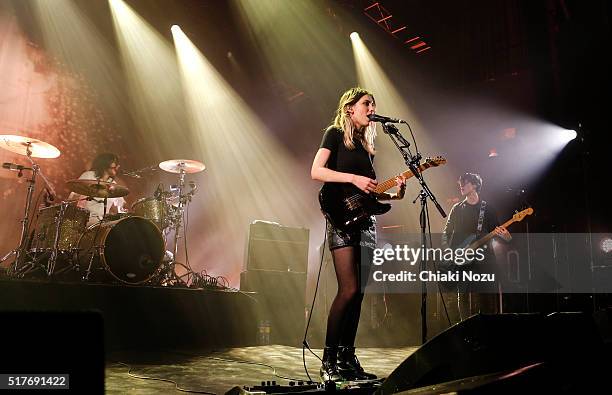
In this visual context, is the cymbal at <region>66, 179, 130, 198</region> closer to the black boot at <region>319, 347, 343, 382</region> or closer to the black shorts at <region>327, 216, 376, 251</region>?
the black shorts at <region>327, 216, 376, 251</region>

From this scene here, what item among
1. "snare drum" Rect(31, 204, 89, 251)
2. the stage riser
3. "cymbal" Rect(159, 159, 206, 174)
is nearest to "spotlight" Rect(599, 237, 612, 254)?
the stage riser

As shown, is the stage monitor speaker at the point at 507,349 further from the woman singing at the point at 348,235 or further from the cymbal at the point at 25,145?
the cymbal at the point at 25,145

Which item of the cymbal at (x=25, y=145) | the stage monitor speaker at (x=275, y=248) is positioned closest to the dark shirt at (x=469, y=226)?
the stage monitor speaker at (x=275, y=248)

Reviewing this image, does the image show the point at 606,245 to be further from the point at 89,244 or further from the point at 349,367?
the point at 89,244

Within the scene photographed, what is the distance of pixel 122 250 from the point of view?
5.04 meters

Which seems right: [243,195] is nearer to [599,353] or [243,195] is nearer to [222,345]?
[222,345]

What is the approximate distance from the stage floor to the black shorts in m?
1.03

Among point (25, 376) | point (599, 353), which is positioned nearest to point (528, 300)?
point (599, 353)

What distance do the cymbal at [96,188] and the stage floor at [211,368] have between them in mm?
2012

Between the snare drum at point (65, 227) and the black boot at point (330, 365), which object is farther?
the snare drum at point (65, 227)

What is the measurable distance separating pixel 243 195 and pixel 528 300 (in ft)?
20.0

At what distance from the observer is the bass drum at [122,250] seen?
4941 mm

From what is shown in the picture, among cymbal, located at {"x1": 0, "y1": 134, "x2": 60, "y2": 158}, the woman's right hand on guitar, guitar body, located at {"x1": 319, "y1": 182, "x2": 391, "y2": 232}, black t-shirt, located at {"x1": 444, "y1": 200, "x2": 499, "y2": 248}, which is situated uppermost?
cymbal, located at {"x1": 0, "y1": 134, "x2": 60, "y2": 158}

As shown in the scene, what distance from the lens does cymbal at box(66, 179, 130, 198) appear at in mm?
5172
